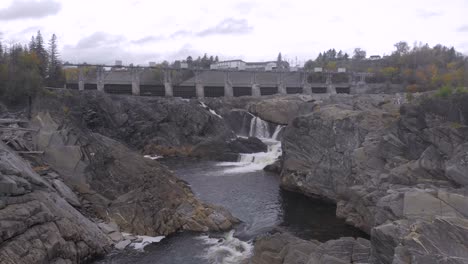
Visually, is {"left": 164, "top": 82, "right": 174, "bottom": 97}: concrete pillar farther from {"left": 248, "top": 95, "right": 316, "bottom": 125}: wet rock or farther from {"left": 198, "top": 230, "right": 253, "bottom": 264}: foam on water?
{"left": 198, "top": 230, "right": 253, "bottom": 264}: foam on water

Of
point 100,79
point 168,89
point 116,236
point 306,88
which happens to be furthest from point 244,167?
point 306,88

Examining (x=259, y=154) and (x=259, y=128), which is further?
(x=259, y=128)

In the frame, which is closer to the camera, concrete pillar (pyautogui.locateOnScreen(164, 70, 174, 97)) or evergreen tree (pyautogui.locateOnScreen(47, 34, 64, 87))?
evergreen tree (pyautogui.locateOnScreen(47, 34, 64, 87))

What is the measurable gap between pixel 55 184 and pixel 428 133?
95.2 feet

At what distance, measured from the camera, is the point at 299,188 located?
47.8m

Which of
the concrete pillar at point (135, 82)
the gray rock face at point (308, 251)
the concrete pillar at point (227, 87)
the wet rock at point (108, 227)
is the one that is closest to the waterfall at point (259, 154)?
the concrete pillar at point (227, 87)

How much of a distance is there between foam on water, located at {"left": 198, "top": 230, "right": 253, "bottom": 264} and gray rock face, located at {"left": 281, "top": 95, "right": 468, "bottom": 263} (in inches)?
326

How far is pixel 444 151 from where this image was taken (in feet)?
116

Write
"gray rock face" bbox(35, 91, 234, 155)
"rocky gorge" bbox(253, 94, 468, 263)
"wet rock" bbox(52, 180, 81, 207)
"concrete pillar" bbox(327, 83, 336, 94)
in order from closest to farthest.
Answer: "rocky gorge" bbox(253, 94, 468, 263) → "wet rock" bbox(52, 180, 81, 207) → "gray rock face" bbox(35, 91, 234, 155) → "concrete pillar" bbox(327, 83, 336, 94)

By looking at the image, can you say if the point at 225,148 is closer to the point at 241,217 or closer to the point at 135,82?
the point at 241,217

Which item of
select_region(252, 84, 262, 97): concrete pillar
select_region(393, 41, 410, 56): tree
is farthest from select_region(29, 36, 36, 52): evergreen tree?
select_region(393, 41, 410, 56): tree

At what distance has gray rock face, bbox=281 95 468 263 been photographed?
19578 mm

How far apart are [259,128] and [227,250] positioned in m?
45.8

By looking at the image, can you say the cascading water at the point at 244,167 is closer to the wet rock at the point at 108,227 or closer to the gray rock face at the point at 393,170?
the wet rock at the point at 108,227
